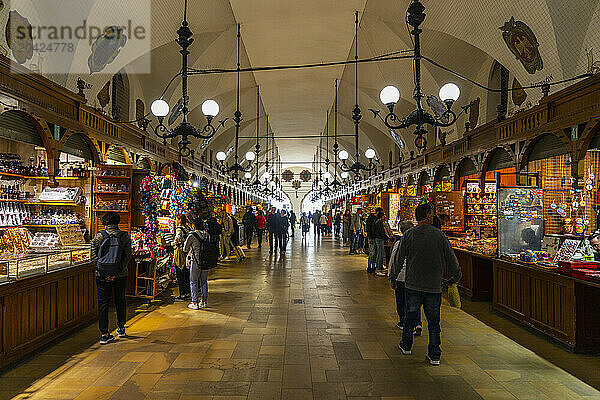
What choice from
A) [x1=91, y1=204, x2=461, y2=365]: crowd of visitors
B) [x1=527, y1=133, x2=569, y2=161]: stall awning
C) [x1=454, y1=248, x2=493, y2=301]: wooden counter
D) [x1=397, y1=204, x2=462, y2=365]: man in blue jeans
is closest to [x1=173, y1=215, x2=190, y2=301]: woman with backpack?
[x1=91, y1=204, x2=461, y2=365]: crowd of visitors

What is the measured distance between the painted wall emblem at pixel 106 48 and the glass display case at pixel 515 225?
6440 millimetres

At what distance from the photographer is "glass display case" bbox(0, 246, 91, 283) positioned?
406 cm

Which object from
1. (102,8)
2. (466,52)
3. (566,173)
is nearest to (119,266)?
(102,8)

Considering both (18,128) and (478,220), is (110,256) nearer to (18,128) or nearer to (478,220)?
(18,128)

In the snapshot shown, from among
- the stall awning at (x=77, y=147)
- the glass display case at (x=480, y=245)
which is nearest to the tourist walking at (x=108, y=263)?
the stall awning at (x=77, y=147)

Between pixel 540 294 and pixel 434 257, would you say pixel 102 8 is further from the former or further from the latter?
pixel 540 294

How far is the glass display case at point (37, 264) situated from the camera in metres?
4.06

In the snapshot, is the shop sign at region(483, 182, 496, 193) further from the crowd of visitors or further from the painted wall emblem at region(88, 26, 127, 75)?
the painted wall emblem at region(88, 26, 127, 75)

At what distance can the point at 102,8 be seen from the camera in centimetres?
684

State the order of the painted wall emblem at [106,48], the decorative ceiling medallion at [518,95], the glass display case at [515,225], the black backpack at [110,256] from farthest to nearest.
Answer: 1. the decorative ceiling medallion at [518,95]
2. the painted wall emblem at [106,48]
3. the glass display case at [515,225]
4. the black backpack at [110,256]

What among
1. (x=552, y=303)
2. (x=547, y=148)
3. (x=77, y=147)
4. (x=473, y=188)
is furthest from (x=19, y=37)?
(x=473, y=188)

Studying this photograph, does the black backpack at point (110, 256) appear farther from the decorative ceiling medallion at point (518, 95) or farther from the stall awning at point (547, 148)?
the decorative ceiling medallion at point (518, 95)

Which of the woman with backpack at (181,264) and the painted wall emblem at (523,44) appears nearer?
the painted wall emblem at (523,44)

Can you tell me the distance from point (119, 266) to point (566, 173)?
7.06m
